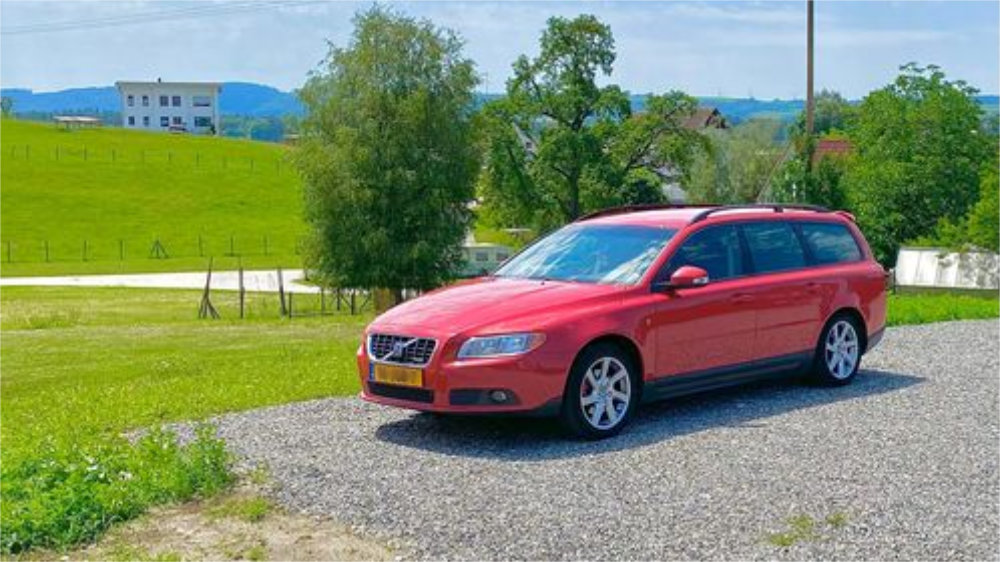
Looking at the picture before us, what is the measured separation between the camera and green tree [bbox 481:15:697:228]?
174ft

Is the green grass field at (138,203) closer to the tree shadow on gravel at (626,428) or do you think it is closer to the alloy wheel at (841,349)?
the alloy wheel at (841,349)

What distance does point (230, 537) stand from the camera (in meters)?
6.18

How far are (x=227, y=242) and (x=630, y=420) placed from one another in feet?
234

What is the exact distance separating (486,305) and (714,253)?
223cm

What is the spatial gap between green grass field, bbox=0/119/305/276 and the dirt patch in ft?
166

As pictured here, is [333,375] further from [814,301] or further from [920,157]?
[920,157]

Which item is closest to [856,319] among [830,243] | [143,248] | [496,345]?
[830,243]

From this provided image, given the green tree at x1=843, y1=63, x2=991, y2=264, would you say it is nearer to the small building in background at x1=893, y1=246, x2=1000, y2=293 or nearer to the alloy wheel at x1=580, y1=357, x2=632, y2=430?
the small building in background at x1=893, y1=246, x2=1000, y2=293

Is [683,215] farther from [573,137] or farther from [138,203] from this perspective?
[138,203]

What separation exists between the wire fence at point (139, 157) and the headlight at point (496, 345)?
319 feet

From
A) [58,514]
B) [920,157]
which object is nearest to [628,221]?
[58,514]

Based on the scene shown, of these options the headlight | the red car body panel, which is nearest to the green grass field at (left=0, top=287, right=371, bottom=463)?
the red car body panel

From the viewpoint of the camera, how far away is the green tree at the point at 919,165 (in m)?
49.9

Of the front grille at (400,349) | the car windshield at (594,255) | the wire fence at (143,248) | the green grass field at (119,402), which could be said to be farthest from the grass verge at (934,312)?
the wire fence at (143,248)
